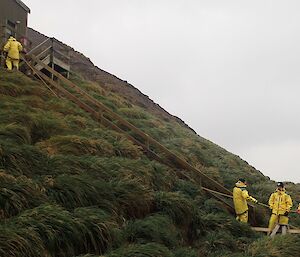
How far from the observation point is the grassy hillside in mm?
6566

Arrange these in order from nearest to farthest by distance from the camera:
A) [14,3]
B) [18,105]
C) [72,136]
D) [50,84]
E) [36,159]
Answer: [36,159] → [72,136] → [18,105] → [50,84] → [14,3]

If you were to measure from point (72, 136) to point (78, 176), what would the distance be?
2696 mm

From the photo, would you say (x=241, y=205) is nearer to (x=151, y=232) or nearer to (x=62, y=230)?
(x=151, y=232)

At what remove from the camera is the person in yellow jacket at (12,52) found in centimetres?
1614


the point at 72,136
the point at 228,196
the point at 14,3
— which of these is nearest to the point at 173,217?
the point at 72,136

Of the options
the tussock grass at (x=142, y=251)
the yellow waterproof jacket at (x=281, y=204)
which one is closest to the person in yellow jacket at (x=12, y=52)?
the yellow waterproof jacket at (x=281, y=204)

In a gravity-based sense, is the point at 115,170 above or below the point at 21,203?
above

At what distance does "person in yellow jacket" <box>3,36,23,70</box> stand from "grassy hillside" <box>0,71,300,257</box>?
8.21ft

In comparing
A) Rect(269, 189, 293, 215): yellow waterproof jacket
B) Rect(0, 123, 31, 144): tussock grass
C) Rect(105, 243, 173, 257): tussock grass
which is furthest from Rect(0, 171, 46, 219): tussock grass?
Rect(269, 189, 293, 215): yellow waterproof jacket

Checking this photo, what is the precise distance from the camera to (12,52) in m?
16.3

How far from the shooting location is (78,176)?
27.8 feet

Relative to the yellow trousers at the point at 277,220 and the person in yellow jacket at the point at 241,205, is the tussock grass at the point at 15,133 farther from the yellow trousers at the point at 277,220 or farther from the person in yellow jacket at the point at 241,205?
the yellow trousers at the point at 277,220

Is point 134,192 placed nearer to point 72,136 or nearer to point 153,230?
point 153,230

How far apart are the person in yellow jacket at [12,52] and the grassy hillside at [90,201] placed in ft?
8.21
